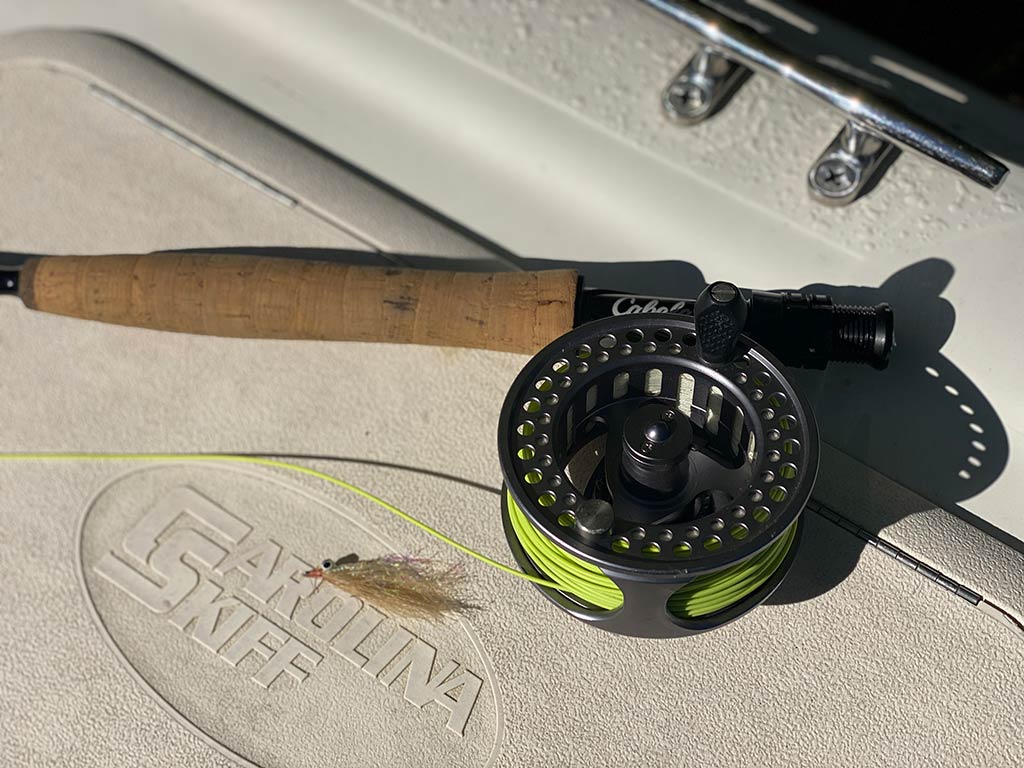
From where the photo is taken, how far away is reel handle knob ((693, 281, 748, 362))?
1.17 meters

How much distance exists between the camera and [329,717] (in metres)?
1.26

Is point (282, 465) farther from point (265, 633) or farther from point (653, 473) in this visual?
point (653, 473)

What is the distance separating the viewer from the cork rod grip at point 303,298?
1.38 meters

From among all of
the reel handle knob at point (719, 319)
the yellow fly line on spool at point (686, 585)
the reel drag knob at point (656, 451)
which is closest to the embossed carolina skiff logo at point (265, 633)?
the yellow fly line on spool at point (686, 585)

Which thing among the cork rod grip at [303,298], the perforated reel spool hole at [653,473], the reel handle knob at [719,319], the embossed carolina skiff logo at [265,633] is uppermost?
the reel handle knob at [719,319]

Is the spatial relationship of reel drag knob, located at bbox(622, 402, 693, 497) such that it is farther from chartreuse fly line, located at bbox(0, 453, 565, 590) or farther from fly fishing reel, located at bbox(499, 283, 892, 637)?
chartreuse fly line, located at bbox(0, 453, 565, 590)

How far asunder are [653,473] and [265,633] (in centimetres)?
46

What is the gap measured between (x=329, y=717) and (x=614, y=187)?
2.39 ft

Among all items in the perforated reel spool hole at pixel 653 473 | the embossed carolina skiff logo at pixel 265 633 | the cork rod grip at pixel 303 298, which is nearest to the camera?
the perforated reel spool hole at pixel 653 473

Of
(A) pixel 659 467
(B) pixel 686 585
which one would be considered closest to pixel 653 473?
(A) pixel 659 467

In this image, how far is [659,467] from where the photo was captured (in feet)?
3.88

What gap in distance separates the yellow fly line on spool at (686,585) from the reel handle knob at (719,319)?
0.19 m

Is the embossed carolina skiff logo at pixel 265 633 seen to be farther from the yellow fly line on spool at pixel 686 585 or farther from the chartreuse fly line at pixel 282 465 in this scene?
the yellow fly line on spool at pixel 686 585

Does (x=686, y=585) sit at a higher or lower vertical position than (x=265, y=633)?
higher
